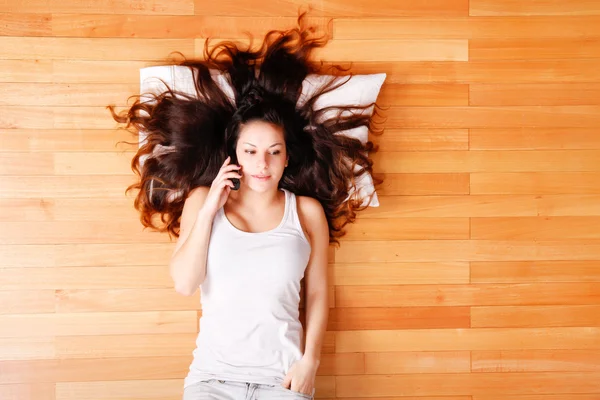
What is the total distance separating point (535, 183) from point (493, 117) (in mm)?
334

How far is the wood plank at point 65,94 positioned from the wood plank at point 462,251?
109 centimetres

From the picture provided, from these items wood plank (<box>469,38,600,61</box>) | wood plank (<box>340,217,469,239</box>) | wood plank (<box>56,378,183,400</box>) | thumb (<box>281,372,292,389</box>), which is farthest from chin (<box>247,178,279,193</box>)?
wood plank (<box>469,38,600,61</box>)

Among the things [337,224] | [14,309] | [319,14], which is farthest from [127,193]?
[319,14]

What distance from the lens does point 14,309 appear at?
2.18 metres

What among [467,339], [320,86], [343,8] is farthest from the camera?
[467,339]

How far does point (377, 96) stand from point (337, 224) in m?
0.55

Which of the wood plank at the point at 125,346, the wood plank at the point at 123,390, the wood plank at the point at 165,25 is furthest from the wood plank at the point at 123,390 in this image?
the wood plank at the point at 165,25

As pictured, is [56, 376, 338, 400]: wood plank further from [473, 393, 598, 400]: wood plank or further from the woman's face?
[473, 393, 598, 400]: wood plank

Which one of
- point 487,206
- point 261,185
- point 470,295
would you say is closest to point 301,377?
point 261,185

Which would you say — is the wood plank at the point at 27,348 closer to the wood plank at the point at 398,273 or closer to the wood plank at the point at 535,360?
the wood plank at the point at 398,273

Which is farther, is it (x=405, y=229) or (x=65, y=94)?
(x=405, y=229)

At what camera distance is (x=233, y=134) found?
201 centimetres

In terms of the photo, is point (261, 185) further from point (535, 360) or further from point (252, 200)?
point (535, 360)

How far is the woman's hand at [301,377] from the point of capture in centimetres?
198
